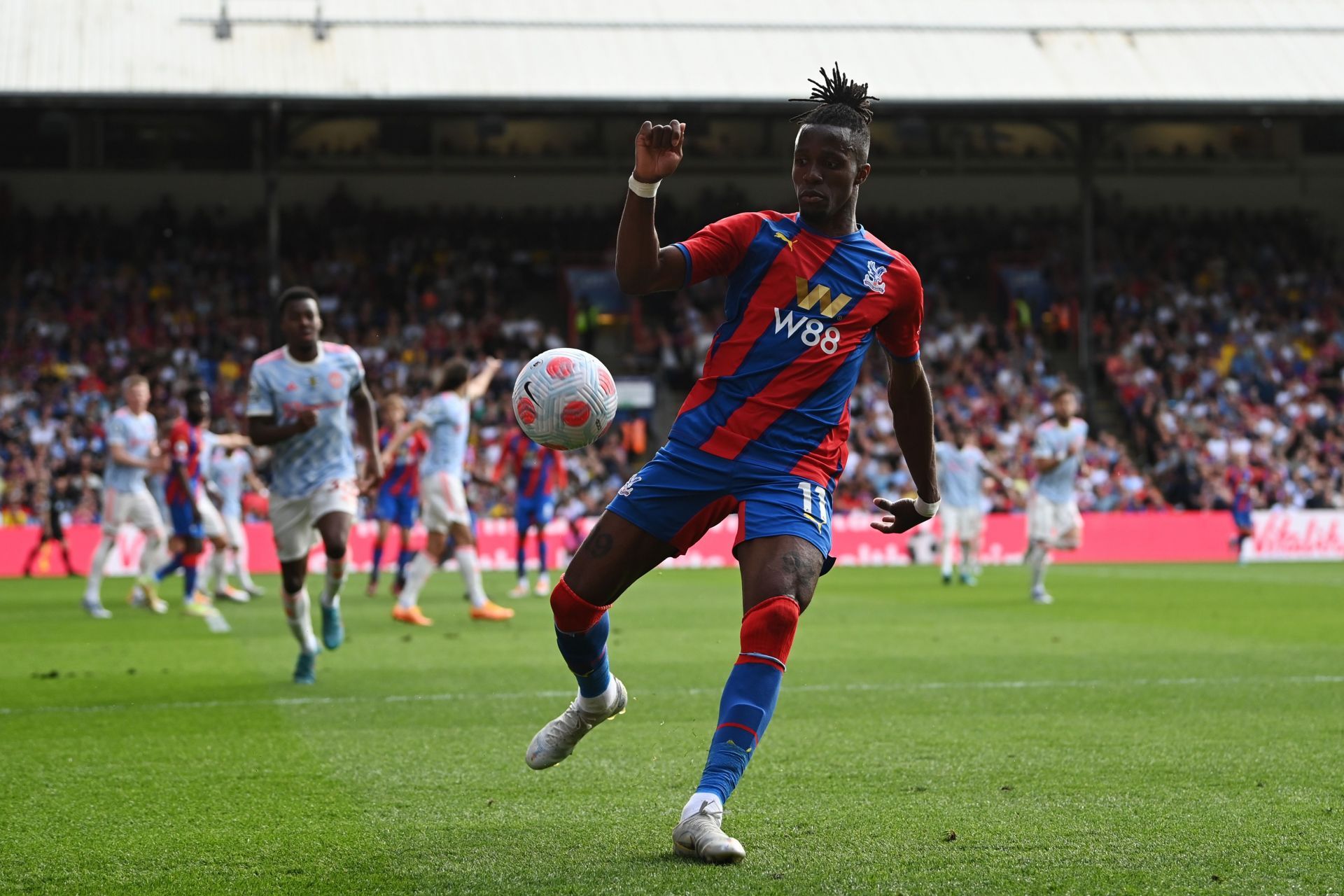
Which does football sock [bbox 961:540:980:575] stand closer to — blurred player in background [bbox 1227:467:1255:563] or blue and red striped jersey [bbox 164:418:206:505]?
blurred player in background [bbox 1227:467:1255:563]

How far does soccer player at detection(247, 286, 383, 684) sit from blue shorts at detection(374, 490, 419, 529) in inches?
318

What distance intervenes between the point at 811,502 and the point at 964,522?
16.2 m

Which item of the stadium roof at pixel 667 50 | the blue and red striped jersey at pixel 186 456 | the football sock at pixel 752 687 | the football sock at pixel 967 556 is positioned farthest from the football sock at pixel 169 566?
the football sock at pixel 752 687

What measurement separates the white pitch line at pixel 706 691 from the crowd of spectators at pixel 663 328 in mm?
16468

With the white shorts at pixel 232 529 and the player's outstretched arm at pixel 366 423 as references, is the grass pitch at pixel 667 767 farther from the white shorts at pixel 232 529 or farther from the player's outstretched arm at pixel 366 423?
the white shorts at pixel 232 529

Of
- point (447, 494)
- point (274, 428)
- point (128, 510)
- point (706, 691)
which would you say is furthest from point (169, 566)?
point (706, 691)

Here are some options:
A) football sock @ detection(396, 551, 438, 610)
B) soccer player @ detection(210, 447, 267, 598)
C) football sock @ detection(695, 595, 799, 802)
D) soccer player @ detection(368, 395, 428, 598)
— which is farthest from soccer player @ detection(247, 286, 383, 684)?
soccer player @ detection(210, 447, 267, 598)

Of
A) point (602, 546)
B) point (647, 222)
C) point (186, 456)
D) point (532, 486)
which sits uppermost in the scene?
point (647, 222)

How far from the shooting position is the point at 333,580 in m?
9.95

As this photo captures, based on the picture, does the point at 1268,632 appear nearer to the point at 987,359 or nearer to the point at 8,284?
the point at 987,359

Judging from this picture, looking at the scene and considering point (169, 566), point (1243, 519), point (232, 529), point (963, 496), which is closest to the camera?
point (232, 529)

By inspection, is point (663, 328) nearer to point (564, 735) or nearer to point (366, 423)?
point (366, 423)

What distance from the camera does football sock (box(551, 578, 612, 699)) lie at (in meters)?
5.22

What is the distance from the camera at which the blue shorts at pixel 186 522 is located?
51.1 feet
